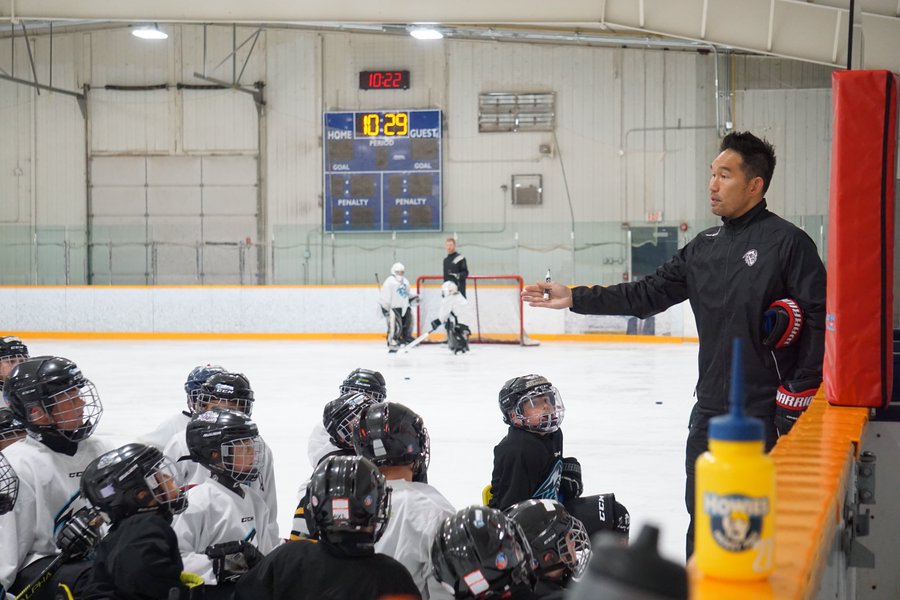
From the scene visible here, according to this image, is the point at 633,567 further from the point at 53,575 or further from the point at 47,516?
the point at 47,516

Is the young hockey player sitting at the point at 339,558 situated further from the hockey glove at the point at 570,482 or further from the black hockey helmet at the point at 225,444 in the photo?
the hockey glove at the point at 570,482

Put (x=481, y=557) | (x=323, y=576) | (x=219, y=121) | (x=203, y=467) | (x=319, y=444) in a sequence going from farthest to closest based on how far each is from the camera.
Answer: (x=219, y=121)
(x=319, y=444)
(x=203, y=467)
(x=323, y=576)
(x=481, y=557)

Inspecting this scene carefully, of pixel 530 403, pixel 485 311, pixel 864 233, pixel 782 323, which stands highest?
pixel 864 233

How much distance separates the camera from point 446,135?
20969 mm

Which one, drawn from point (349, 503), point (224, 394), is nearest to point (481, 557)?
point (349, 503)

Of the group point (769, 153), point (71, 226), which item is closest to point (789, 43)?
point (769, 153)

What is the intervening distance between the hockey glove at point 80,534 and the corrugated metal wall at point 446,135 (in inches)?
670

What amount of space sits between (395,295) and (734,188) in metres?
13.5

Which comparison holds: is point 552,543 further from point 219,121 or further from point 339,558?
point 219,121

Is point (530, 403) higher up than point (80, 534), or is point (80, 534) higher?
point (530, 403)

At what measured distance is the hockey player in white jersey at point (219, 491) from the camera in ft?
10.4

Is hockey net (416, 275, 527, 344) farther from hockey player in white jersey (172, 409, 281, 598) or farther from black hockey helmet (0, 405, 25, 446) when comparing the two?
hockey player in white jersey (172, 409, 281, 598)

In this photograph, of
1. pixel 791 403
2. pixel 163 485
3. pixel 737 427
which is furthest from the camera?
pixel 791 403

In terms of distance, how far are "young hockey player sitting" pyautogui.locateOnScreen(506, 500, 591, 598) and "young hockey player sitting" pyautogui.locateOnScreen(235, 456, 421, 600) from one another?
0.39 meters
